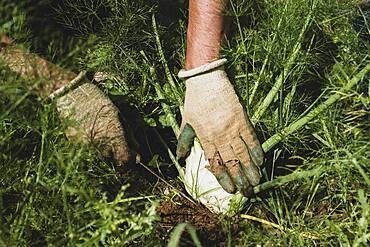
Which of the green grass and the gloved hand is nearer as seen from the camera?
the green grass

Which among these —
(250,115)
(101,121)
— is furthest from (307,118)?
(101,121)

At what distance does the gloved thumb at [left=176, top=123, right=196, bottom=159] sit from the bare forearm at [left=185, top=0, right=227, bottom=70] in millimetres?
185

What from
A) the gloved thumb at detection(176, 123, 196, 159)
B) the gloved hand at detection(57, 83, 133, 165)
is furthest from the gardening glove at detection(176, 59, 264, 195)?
the gloved hand at detection(57, 83, 133, 165)

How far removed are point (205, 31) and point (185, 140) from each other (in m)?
0.33

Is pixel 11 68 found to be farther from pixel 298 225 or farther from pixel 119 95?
pixel 298 225

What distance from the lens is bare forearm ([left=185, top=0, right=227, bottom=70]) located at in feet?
5.25

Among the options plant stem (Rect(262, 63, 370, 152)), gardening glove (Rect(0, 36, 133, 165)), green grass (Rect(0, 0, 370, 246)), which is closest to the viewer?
green grass (Rect(0, 0, 370, 246))

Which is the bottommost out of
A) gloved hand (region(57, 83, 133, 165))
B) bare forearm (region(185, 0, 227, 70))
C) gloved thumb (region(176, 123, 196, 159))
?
gloved thumb (region(176, 123, 196, 159))

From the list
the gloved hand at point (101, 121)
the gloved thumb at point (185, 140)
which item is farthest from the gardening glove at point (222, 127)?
the gloved hand at point (101, 121)

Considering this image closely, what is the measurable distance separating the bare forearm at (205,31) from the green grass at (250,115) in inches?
2.4

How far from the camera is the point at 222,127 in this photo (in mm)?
1603

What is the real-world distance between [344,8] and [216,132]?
0.57 metres

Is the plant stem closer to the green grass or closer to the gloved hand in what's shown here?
the green grass

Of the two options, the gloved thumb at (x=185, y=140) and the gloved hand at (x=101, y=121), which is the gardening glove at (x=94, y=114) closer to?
the gloved hand at (x=101, y=121)
